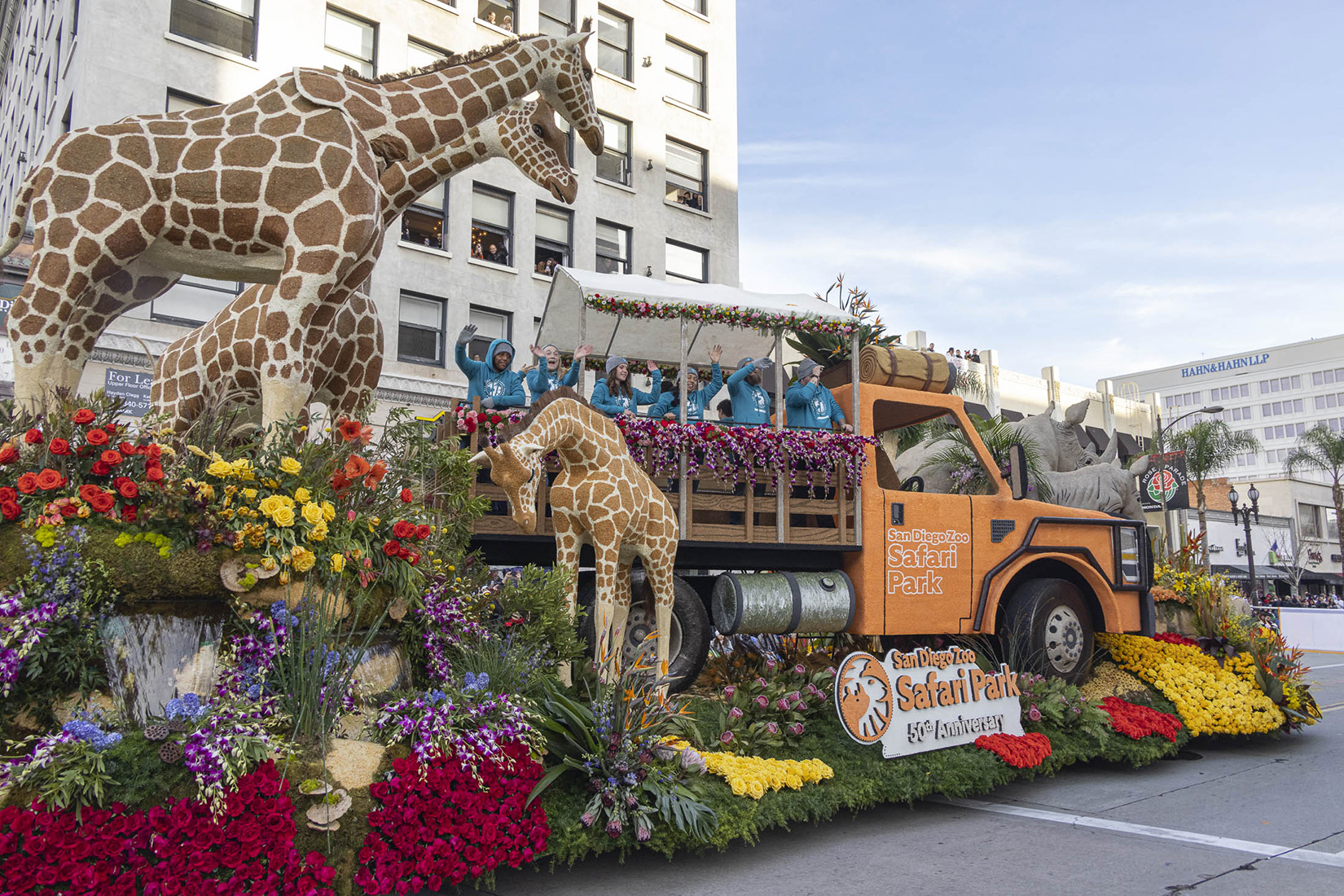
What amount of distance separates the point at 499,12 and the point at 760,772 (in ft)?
70.8

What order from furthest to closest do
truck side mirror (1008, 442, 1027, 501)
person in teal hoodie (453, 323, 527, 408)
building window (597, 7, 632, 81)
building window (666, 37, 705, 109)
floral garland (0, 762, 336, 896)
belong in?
building window (666, 37, 705, 109)
building window (597, 7, 632, 81)
truck side mirror (1008, 442, 1027, 501)
person in teal hoodie (453, 323, 527, 408)
floral garland (0, 762, 336, 896)

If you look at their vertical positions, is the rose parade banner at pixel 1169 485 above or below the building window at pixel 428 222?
below

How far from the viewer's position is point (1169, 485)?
24859mm

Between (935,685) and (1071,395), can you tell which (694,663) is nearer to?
(935,685)

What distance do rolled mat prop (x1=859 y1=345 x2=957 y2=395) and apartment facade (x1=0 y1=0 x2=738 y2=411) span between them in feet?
42.5

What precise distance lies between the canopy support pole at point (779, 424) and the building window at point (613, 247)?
1524 cm

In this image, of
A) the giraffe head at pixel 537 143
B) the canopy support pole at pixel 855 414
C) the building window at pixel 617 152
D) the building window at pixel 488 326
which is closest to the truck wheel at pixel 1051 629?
the canopy support pole at pixel 855 414

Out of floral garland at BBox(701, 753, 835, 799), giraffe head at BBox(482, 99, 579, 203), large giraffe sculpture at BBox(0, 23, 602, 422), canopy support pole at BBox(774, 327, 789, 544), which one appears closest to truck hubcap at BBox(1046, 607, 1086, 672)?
canopy support pole at BBox(774, 327, 789, 544)

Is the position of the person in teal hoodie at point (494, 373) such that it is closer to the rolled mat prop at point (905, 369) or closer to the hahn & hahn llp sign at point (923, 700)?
the rolled mat prop at point (905, 369)

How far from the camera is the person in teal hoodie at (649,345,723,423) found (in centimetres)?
856

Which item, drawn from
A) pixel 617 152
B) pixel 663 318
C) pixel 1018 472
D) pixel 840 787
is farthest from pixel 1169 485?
pixel 840 787

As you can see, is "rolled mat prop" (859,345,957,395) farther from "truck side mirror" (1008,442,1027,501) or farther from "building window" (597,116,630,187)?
"building window" (597,116,630,187)

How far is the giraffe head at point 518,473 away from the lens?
5.75 m

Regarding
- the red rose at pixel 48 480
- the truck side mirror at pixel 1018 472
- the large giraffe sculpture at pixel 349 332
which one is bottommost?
the red rose at pixel 48 480
